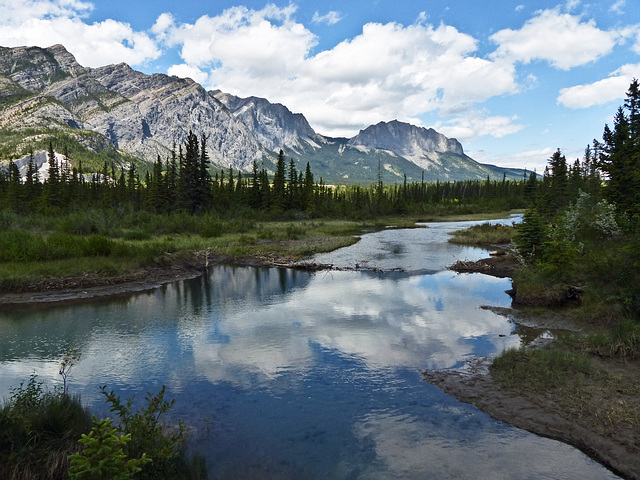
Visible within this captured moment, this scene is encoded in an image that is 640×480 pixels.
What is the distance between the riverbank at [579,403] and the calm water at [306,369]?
0.43m

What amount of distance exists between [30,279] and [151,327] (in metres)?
11.2

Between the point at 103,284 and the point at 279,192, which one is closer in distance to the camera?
the point at 103,284

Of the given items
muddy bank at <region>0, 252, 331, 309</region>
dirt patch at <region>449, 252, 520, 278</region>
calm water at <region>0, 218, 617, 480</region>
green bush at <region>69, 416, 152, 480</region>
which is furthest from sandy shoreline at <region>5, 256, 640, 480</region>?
dirt patch at <region>449, 252, 520, 278</region>

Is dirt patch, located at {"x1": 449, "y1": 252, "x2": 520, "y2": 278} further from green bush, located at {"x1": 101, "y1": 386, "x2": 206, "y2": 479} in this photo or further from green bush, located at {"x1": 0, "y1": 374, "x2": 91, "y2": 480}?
green bush, located at {"x1": 0, "y1": 374, "x2": 91, "y2": 480}

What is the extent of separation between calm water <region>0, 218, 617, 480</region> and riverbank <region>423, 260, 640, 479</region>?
1.41 feet

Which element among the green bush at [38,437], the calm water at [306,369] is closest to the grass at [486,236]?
the calm water at [306,369]

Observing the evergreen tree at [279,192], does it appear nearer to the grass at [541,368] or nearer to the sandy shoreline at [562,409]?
the grass at [541,368]

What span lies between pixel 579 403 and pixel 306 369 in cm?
843

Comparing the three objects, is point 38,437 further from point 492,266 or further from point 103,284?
point 492,266

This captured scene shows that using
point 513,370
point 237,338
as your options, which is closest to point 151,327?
point 237,338

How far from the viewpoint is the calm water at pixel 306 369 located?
9117mm

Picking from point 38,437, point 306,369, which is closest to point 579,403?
point 306,369

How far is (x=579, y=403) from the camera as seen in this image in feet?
35.3

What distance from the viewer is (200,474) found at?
25.7 ft
